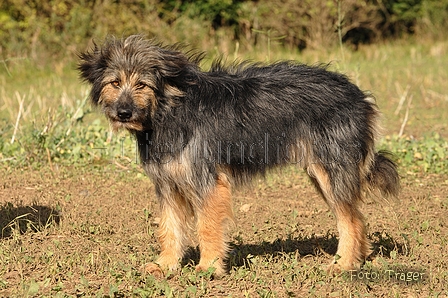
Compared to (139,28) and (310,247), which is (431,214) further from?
(139,28)

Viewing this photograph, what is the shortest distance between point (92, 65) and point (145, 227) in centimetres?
205

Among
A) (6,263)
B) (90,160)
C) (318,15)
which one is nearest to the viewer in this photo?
(6,263)

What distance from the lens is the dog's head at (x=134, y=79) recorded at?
5.47 meters

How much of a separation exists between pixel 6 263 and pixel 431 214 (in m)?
4.22

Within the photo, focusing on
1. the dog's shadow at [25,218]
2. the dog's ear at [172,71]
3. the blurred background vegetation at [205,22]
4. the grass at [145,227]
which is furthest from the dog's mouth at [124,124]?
the blurred background vegetation at [205,22]

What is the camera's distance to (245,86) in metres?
6.03

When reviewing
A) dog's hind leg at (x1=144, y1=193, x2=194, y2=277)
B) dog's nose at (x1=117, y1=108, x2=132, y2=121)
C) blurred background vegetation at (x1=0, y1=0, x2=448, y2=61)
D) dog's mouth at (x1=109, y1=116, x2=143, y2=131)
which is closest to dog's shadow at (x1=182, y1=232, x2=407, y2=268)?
dog's hind leg at (x1=144, y1=193, x2=194, y2=277)

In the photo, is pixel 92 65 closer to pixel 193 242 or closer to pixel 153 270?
pixel 153 270

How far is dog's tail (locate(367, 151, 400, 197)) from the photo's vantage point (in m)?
6.39

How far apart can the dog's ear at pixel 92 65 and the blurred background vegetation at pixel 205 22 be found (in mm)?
12155

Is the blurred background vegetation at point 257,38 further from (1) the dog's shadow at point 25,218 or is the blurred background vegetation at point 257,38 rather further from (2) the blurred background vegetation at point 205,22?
(1) the dog's shadow at point 25,218

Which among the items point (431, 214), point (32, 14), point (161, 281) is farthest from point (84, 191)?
point (32, 14)

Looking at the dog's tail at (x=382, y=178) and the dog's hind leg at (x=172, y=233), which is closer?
the dog's hind leg at (x=172, y=233)

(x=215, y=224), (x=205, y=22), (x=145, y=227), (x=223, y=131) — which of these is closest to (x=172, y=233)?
(x=215, y=224)
